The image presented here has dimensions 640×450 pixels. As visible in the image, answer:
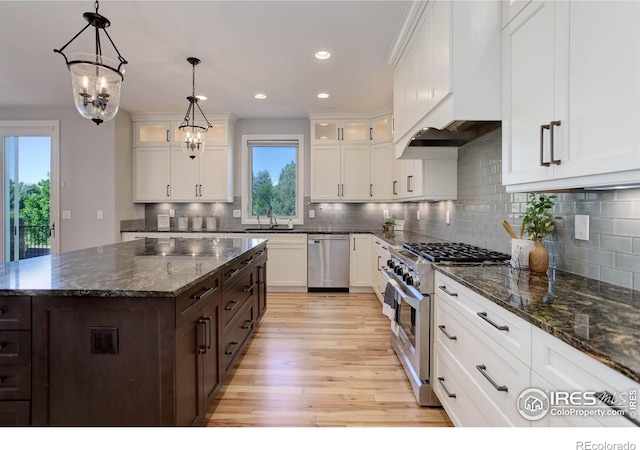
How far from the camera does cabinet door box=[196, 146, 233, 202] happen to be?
510 cm

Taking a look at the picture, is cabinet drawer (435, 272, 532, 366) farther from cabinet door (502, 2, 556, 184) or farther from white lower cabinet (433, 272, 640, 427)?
cabinet door (502, 2, 556, 184)

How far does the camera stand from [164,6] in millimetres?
2432

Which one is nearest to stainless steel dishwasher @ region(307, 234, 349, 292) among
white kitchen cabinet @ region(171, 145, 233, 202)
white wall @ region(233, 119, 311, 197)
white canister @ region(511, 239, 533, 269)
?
white wall @ region(233, 119, 311, 197)

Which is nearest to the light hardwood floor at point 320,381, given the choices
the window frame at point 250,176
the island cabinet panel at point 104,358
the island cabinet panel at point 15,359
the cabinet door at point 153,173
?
the island cabinet panel at point 104,358

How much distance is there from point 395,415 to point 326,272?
295cm

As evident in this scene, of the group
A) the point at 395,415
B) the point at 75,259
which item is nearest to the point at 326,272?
the point at 395,415

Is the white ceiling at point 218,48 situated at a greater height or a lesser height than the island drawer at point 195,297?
greater

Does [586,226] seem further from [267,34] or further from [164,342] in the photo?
[267,34]

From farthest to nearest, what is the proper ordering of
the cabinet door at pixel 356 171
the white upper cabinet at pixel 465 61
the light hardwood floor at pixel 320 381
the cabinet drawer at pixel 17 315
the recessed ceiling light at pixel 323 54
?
the cabinet door at pixel 356 171, the recessed ceiling light at pixel 323 54, the light hardwood floor at pixel 320 381, the white upper cabinet at pixel 465 61, the cabinet drawer at pixel 17 315

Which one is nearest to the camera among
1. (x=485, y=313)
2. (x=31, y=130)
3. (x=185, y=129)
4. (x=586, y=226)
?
(x=485, y=313)

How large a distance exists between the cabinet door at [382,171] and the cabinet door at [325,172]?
535mm

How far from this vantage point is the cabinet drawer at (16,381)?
1395 mm

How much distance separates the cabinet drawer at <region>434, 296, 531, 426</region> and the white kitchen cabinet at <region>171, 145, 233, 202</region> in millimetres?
4093

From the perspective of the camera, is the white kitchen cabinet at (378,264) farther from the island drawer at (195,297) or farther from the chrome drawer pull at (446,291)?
the island drawer at (195,297)
